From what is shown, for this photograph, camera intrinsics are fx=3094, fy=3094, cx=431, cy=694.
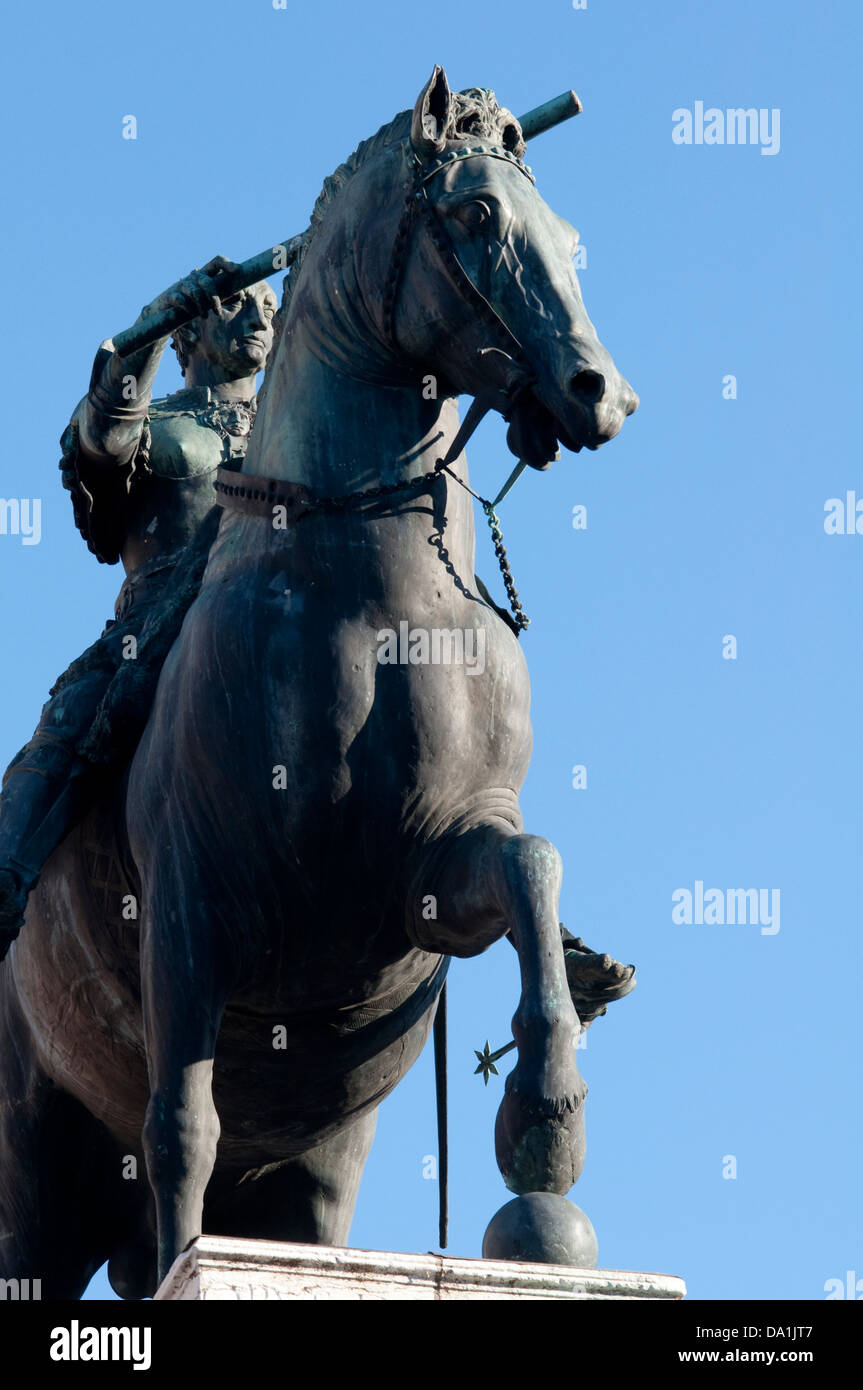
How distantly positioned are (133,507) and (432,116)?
316 cm

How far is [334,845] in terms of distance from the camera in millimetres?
12133

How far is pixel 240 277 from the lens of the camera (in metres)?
13.1

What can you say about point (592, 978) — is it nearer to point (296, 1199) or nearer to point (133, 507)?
point (296, 1199)

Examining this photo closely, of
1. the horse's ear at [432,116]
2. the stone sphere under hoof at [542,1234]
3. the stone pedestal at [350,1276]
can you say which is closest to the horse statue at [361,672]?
the horse's ear at [432,116]

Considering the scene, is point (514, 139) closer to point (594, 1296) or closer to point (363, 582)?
point (363, 582)

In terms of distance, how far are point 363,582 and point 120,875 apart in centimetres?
198

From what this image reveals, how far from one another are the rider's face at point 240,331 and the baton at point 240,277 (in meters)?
1.65

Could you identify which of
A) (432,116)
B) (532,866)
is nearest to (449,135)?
(432,116)

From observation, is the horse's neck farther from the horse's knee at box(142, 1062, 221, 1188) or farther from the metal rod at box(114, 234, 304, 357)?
the horse's knee at box(142, 1062, 221, 1188)

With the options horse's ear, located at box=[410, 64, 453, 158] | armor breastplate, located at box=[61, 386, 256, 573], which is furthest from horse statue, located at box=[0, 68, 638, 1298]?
armor breastplate, located at box=[61, 386, 256, 573]

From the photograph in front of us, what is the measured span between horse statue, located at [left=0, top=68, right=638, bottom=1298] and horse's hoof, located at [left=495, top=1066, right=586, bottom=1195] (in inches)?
17.5
